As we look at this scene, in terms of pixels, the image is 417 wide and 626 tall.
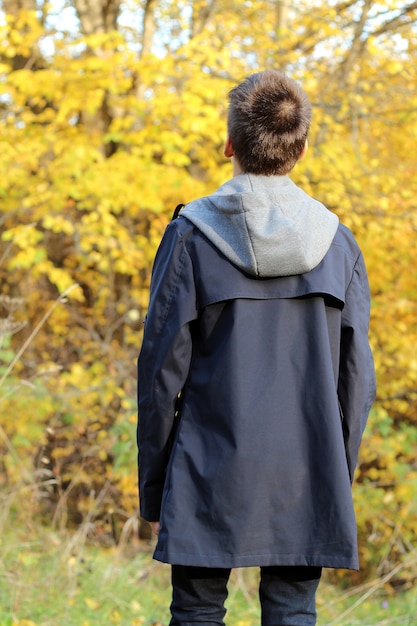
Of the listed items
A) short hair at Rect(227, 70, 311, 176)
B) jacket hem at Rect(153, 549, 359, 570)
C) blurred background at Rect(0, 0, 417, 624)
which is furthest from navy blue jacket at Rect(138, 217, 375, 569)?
blurred background at Rect(0, 0, 417, 624)

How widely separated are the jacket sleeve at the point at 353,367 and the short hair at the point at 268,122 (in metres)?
0.36

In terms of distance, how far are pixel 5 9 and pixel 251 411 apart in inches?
210

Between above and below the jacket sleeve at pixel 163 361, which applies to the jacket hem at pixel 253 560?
below

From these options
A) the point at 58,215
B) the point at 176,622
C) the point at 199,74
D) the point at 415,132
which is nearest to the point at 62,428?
the point at 58,215

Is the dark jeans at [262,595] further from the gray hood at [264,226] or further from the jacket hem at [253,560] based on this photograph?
the gray hood at [264,226]

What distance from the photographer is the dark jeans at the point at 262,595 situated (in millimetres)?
1885

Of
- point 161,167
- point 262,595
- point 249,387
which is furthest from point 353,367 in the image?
point 161,167

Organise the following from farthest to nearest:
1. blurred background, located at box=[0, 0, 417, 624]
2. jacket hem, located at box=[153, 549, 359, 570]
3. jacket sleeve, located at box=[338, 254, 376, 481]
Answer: blurred background, located at box=[0, 0, 417, 624], jacket sleeve, located at box=[338, 254, 376, 481], jacket hem, located at box=[153, 549, 359, 570]

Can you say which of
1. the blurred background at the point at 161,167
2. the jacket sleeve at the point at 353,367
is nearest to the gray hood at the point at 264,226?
the jacket sleeve at the point at 353,367

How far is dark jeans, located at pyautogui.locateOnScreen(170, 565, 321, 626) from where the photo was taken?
6.18 feet

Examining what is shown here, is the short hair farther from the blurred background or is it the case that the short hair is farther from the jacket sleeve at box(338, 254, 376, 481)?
the blurred background

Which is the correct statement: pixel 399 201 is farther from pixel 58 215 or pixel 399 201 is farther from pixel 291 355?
pixel 291 355

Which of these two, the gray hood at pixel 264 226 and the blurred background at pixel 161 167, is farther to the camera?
the blurred background at pixel 161 167

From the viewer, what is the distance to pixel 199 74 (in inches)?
205
